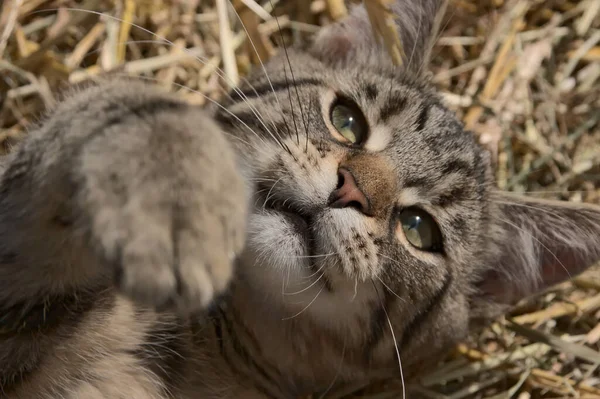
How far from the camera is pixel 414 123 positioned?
121 cm

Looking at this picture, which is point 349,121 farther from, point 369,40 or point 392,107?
point 369,40

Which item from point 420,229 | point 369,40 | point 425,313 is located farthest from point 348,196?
point 369,40

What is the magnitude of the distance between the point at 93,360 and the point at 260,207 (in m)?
0.41

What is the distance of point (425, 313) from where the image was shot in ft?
3.93

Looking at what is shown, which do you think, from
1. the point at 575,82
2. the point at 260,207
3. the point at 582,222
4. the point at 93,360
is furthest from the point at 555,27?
the point at 93,360

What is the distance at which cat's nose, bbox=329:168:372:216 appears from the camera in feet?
3.25

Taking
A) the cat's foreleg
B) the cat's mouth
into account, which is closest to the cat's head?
the cat's mouth

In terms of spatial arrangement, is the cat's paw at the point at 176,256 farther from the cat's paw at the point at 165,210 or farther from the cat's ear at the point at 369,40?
the cat's ear at the point at 369,40

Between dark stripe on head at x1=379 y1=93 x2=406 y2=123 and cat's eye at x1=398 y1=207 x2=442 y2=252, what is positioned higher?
dark stripe on head at x1=379 y1=93 x2=406 y2=123

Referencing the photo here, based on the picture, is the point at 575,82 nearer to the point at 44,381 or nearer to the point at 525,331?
the point at 525,331

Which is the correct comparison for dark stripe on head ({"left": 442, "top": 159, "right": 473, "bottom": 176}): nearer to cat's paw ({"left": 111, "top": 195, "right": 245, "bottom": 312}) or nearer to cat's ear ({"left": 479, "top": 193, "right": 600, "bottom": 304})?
cat's ear ({"left": 479, "top": 193, "right": 600, "bottom": 304})

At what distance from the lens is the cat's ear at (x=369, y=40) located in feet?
4.63

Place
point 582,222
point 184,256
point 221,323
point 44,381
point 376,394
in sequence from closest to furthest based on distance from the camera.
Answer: point 184,256, point 44,381, point 221,323, point 582,222, point 376,394

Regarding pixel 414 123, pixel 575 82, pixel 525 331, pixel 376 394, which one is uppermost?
pixel 575 82
